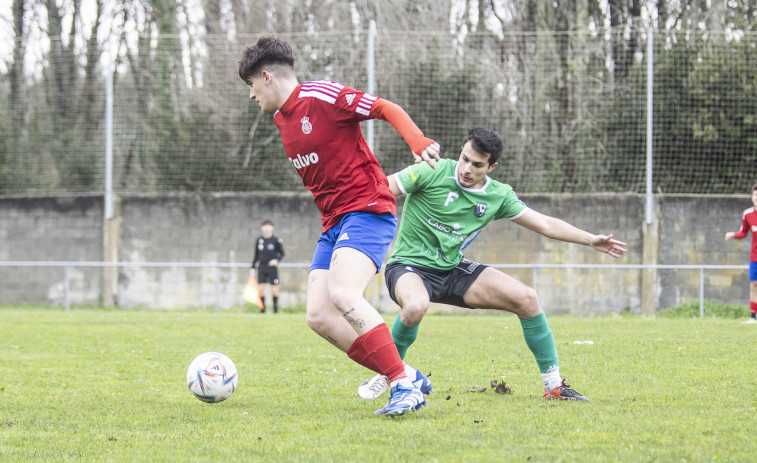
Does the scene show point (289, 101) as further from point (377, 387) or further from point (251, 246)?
point (251, 246)

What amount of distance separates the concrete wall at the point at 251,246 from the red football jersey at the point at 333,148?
39.6 ft

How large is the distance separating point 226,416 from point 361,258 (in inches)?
49.7

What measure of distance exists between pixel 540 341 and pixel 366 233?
62.0 inches

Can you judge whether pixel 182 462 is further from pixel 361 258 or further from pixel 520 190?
pixel 520 190

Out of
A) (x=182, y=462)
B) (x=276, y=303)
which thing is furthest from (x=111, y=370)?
(x=276, y=303)

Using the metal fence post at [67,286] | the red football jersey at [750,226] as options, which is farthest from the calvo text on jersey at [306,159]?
the metal fence post at [67,286]

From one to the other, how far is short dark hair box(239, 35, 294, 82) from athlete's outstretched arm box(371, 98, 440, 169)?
0.74 metres

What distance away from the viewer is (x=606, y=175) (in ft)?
59.4

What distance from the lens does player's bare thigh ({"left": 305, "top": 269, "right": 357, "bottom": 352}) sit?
5559mm

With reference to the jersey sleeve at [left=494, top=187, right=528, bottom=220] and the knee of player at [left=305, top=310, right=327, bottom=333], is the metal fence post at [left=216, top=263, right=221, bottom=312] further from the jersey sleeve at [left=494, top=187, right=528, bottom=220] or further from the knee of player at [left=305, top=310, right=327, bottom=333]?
the knee of player at [left=305, top=310, right=327, bottom=333]

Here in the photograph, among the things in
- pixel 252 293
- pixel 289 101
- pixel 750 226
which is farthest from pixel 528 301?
pixel 252 293

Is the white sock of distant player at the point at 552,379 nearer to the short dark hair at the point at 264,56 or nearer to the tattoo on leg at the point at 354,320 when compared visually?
the tattoo on leg at the point at 354,320

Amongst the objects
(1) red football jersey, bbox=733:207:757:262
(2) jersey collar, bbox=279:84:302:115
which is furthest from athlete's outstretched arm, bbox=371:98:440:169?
(1) red football jersey, bbox=733:207:757:262

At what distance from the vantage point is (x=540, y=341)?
241 inches
